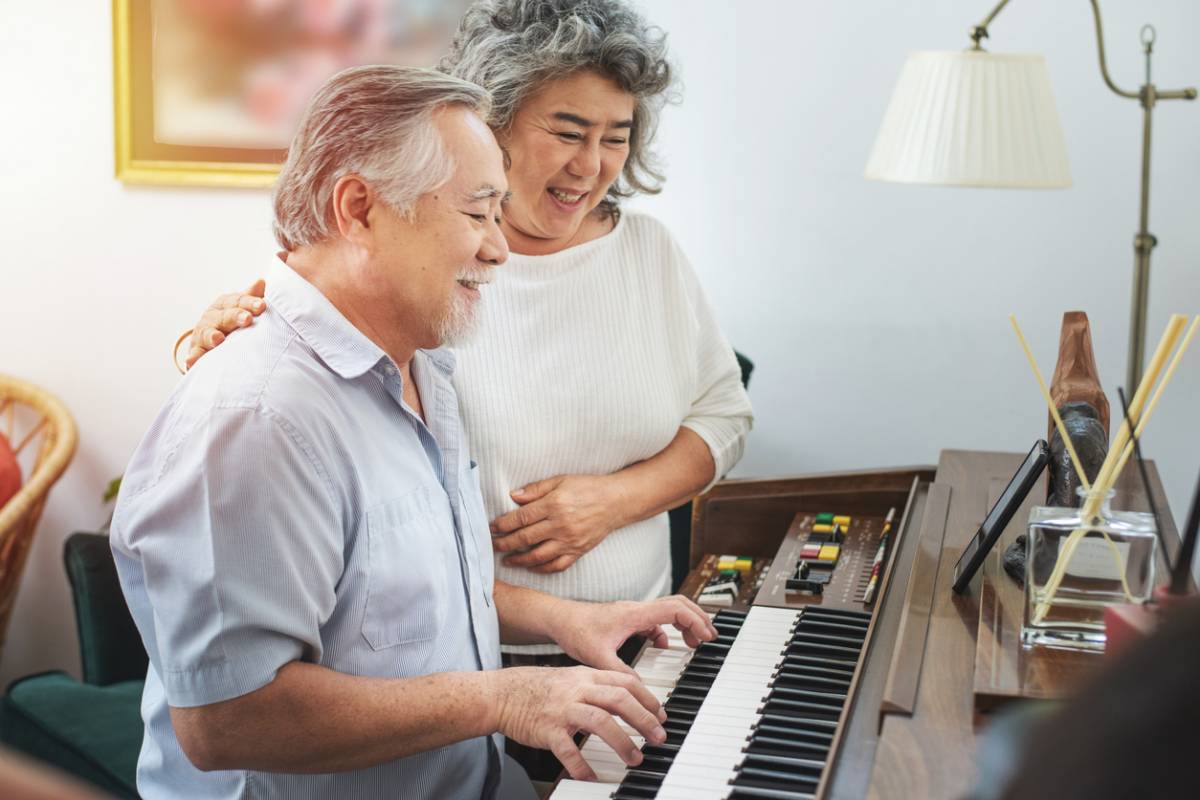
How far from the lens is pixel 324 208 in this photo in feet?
4.74

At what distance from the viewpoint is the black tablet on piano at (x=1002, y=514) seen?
1414 millimetres

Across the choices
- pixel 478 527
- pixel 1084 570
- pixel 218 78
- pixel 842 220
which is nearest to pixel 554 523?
pixel 478 527

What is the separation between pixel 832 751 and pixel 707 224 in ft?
6.19

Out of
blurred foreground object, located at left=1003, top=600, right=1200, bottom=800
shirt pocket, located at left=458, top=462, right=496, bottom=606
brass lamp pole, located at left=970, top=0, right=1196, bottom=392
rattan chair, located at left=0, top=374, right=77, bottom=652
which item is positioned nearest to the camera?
blurred foreground object, located at left=1003, top=600, right=1200, bottom=800

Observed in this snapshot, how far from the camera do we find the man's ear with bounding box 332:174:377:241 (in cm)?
142

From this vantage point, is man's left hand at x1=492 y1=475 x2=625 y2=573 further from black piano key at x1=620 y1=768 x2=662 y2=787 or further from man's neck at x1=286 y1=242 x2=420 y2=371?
black piano key at x1=620 y1=768 x2=662 y2=787

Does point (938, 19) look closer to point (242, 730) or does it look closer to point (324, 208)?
point (324, 208)

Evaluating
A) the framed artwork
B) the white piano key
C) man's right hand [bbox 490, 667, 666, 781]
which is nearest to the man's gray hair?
man's right hand [bbox 490, 667, 666, 781]

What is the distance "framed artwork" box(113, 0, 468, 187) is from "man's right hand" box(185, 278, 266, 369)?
5.73 feet

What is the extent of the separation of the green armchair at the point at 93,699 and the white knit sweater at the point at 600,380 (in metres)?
1.21

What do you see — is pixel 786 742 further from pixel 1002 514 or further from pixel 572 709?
pixel 1002 514

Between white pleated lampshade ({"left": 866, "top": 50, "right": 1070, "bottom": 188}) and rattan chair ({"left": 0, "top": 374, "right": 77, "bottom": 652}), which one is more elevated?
white pleated lampshade ({"left": 866, "top": 50, "right": 1070, "bottom": 188})

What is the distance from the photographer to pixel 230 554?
4.19 feet

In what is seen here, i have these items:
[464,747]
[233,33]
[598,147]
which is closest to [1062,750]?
[464,747]
